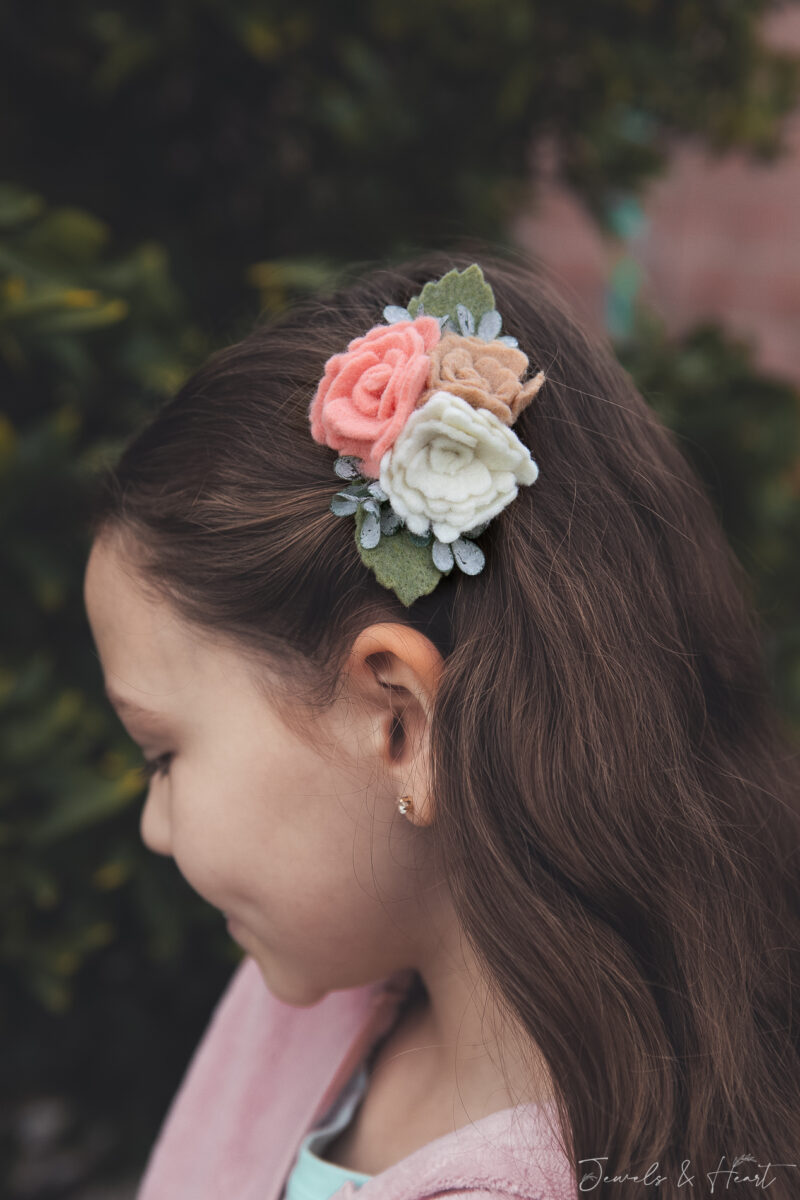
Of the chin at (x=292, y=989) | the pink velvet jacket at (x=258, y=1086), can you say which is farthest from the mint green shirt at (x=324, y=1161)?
the chin at (x=292, y=989)

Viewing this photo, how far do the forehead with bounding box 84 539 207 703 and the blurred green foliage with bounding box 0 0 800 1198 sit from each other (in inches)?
14.5

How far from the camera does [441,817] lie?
0.86 m

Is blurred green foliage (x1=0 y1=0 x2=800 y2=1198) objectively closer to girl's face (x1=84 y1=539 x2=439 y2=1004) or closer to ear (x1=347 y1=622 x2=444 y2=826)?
girl's face (x1=84 y1=539 x2=439 y2=1004)

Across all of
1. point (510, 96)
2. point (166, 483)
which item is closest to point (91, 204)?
point (510, 96)

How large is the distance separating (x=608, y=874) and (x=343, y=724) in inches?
10.5

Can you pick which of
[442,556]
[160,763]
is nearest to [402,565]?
[442,556]

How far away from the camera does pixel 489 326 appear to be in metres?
0.90

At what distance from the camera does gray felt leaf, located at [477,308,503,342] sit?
35.4 inches

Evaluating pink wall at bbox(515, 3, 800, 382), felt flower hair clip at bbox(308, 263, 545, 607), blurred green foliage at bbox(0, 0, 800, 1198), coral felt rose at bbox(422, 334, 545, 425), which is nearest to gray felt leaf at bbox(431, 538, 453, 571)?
felt flower hair clip at bbox(308, 263, 545, 607)

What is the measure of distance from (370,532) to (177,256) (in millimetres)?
1050

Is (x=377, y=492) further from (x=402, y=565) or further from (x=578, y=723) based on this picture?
(x=578, y=723)

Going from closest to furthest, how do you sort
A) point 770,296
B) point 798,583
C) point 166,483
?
point 166,483 → point 798,583 → point 770,296

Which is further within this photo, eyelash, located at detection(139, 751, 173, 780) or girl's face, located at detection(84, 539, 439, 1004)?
eyelash, located at detection(139, 751, 173, 780)

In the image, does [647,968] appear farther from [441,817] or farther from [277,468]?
[277,468]
